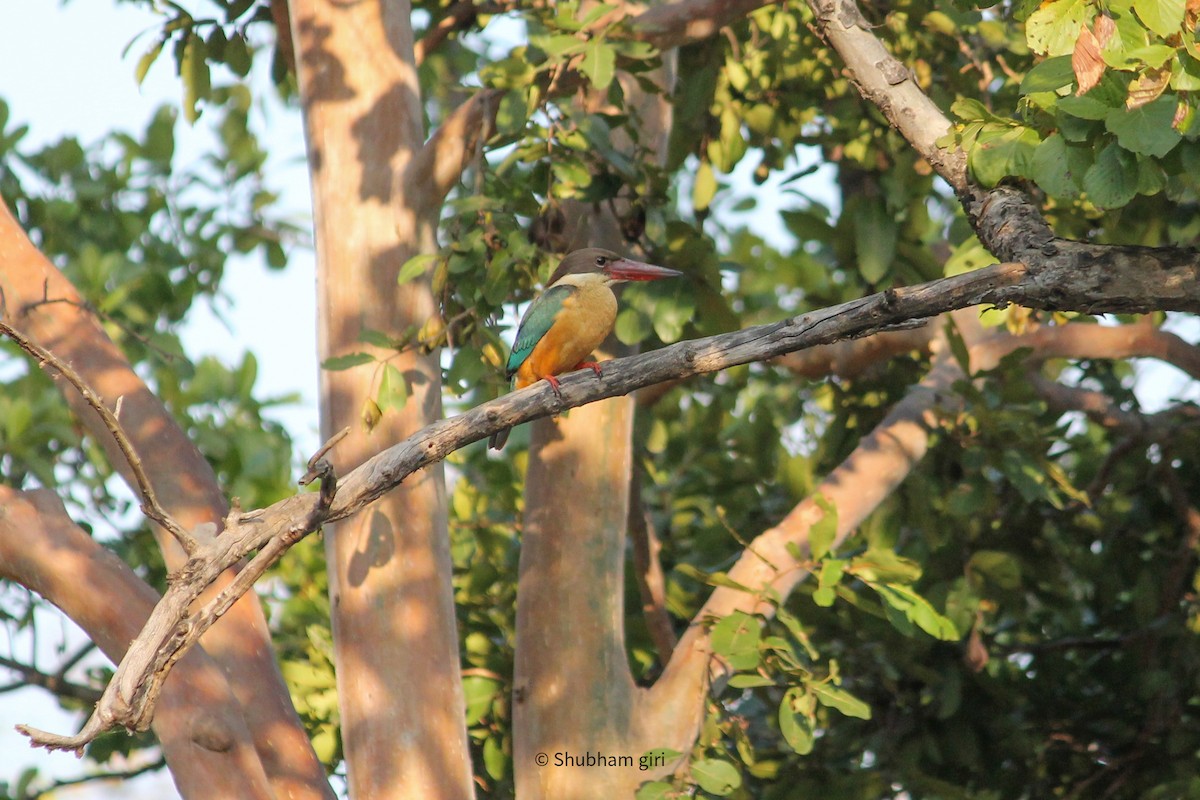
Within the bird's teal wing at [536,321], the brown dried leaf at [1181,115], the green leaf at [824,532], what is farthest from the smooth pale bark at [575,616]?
the brown dried leaf at [1181,115]

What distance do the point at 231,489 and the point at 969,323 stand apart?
339 centimetres

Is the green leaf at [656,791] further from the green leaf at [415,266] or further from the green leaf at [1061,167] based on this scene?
the green leaf at [1061,167]

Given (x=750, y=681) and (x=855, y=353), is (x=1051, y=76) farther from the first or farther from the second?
(x=855, y=353)

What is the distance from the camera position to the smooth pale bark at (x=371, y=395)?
13.1 feet

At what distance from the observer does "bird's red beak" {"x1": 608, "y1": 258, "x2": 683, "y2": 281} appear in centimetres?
464

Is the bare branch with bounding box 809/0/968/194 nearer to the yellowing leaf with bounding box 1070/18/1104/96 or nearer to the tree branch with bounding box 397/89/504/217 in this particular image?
the yellowing leaf with bounding box 1070/18/1104/96

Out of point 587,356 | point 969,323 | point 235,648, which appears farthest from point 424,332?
point 969,323

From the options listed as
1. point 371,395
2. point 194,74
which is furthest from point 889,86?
point 194,74

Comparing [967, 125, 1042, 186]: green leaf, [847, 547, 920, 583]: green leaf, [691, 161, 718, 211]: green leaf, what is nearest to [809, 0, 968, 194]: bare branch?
[967, 125, 1042, 186]: green leaf

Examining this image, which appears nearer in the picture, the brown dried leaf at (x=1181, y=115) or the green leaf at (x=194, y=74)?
the brown dried leaf at (x=1181, y=115)

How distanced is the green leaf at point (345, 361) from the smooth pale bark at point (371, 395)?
9cm

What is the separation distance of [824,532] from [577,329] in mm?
1114

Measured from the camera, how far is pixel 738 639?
13.9 ft

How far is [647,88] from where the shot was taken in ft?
15.5
